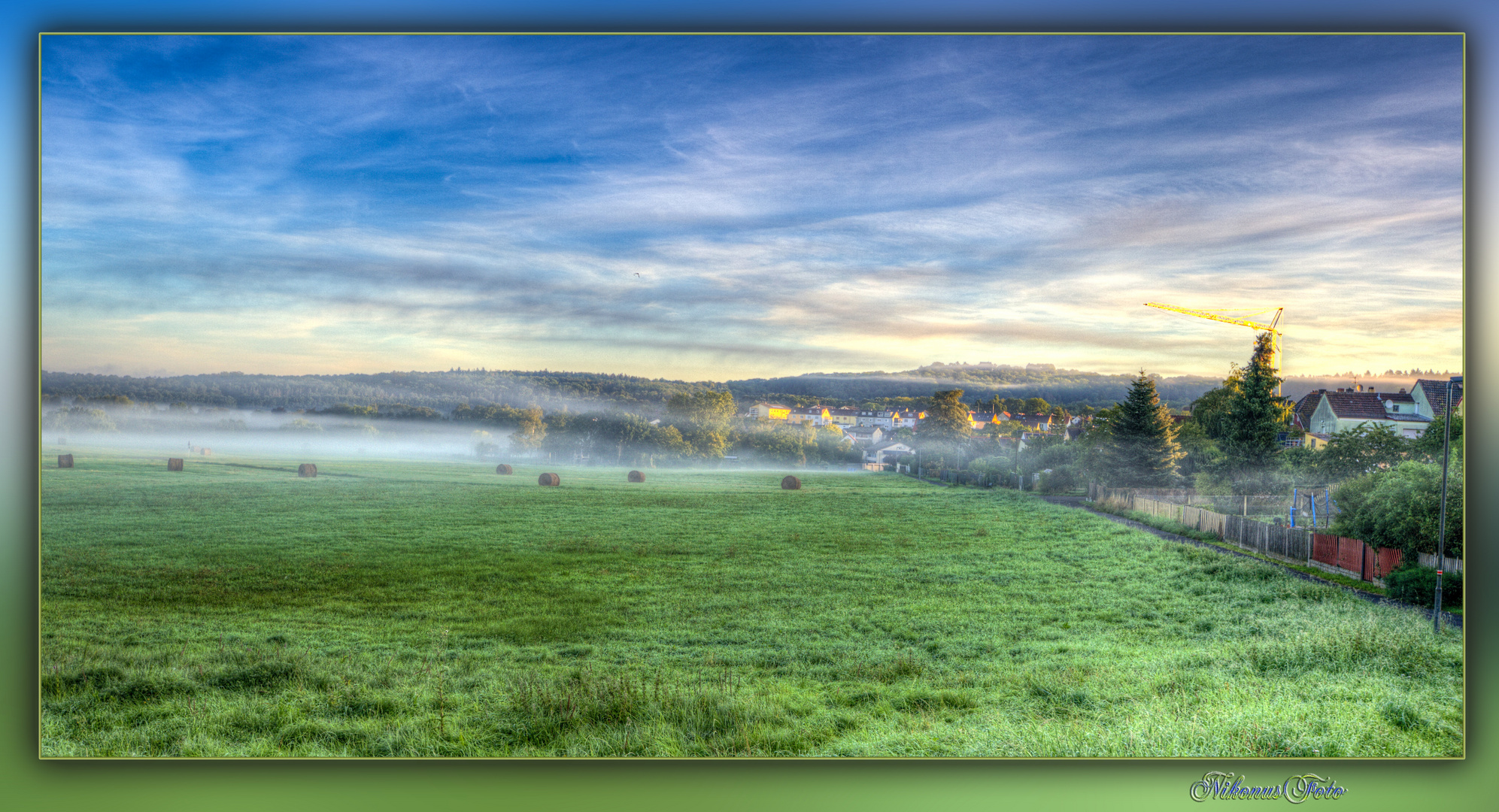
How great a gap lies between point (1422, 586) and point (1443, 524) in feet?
1.42

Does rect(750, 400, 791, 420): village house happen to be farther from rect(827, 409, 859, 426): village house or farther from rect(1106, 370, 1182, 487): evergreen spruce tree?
rect(1106, 370, 1182, 487): evergreen spruce tree

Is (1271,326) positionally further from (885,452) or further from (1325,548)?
(885,452)

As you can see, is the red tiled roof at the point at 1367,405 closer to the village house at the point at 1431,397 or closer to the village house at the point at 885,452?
the village house at the point at 1431,397

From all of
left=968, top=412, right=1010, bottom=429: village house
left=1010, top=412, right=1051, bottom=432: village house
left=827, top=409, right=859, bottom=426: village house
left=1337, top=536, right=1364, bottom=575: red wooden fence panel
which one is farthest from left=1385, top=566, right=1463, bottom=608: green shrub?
left=827, top=409, right=859, bottom=426: village house

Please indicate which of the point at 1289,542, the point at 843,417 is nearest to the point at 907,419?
the point at 843,417

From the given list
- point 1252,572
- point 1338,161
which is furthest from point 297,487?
point 1338,161

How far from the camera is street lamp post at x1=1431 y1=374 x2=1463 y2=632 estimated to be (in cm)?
385

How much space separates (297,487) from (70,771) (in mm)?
2083

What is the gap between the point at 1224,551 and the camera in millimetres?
4531

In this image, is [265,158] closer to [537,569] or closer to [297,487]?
[297,487]

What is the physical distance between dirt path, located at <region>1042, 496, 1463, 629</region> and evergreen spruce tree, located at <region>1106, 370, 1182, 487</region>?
32 cm

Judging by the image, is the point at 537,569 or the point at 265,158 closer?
the point at 265,158

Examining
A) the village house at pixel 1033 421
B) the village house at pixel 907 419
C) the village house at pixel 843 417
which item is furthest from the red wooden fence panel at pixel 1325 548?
the village house at pixel 843 417

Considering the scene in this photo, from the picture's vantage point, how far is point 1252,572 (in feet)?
14.8
